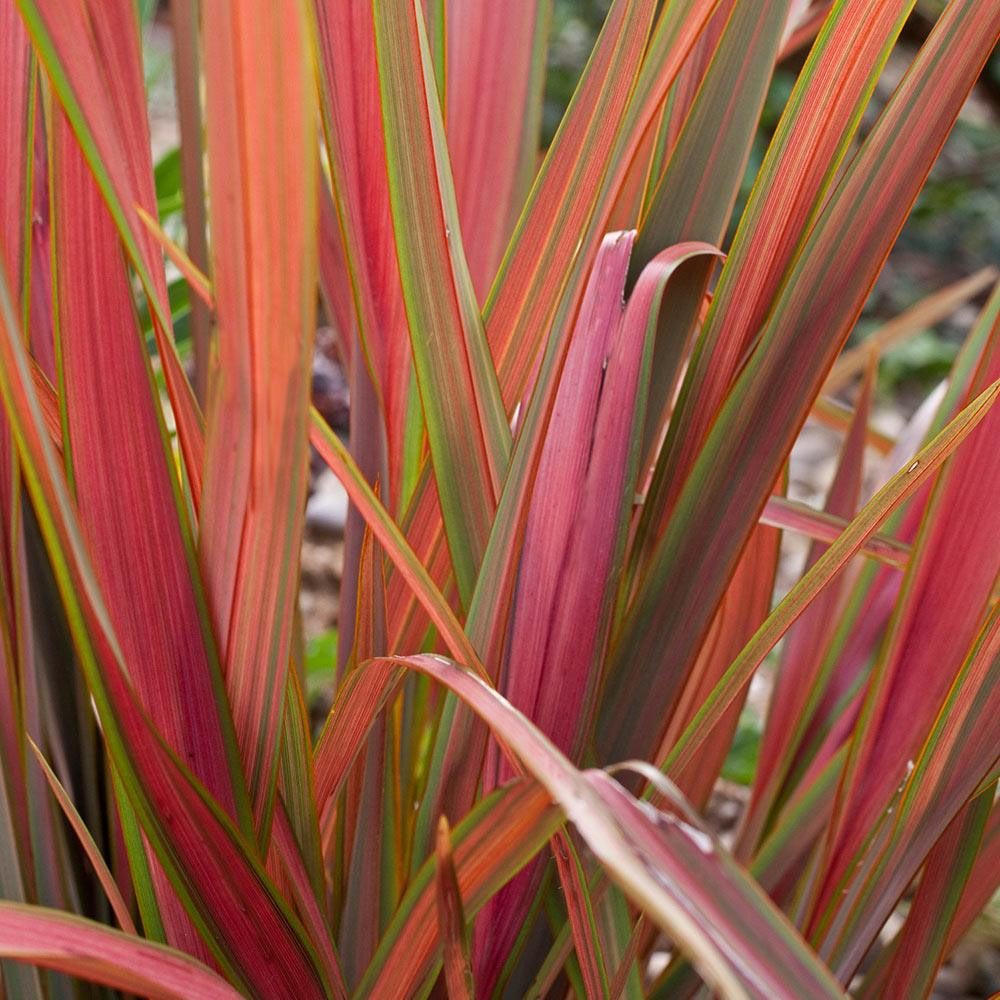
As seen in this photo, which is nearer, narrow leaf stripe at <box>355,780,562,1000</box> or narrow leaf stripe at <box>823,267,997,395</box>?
narrow leaf stripe at <box>355,780,562,1000</box>

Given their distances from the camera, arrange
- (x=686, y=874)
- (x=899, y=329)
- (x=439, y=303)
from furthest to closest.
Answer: (x=899, y=329)
(x=439, y=303)
(x=686, y=874)

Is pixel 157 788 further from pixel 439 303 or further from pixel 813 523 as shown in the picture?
pixel 813 523

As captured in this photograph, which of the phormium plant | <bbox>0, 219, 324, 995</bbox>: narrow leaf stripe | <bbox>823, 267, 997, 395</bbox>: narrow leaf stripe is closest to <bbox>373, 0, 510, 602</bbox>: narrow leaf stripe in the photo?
the phormium plant

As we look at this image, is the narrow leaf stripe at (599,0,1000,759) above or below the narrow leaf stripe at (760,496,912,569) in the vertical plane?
above

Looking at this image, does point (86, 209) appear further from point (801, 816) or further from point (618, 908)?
point (801, 816)

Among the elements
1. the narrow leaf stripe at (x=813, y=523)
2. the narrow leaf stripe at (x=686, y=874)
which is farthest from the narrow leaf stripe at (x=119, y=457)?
the narrow leaf stripe at (x=813, y=523)

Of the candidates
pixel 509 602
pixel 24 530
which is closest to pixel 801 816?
pixel 509 602

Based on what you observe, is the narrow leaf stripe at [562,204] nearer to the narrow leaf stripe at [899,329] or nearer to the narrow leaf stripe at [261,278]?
the narrow leaf stripe at [261,278]

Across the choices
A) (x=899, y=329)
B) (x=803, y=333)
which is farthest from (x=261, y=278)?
(x=899, y=329)

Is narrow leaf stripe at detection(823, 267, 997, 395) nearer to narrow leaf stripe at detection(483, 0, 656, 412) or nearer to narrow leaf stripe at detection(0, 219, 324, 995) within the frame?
narrow leaf stripe at detection(483, 0, 656, 412)
